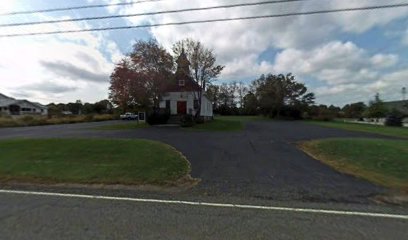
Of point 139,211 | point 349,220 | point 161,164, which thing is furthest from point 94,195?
point 349,220

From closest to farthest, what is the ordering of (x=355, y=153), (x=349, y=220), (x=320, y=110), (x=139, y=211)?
(x=349, y=220) < (x=139, y=211) < (x=355, y=153) < (x=320, y=110)

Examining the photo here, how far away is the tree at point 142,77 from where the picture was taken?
101ft

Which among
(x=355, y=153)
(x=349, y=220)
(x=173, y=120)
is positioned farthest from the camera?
(x=173, y=120)

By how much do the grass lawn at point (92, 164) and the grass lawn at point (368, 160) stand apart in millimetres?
5085

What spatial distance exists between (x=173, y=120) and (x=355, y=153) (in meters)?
Answer: 26.7

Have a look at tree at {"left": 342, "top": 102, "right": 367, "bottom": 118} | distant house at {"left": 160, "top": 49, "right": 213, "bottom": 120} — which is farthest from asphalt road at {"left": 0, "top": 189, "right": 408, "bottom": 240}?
tree at {"left": 342, "top": 102, "right": 367, "bottom": 118}

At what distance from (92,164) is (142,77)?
2217 centimetres

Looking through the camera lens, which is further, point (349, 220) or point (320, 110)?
point (320, 110)

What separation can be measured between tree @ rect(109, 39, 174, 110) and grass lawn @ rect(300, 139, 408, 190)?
2080 cm

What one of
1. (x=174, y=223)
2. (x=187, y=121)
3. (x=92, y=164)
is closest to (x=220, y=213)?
(x=174, y=223)

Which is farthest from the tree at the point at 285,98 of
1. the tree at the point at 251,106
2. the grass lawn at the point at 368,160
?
the grass lawn at the point at 368,160

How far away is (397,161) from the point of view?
32.6 feet

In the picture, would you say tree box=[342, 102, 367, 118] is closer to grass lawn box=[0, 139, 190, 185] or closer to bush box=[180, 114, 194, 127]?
bush box=[180, 114, 194, 127]

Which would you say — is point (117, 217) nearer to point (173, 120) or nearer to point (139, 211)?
point (139, 211)
